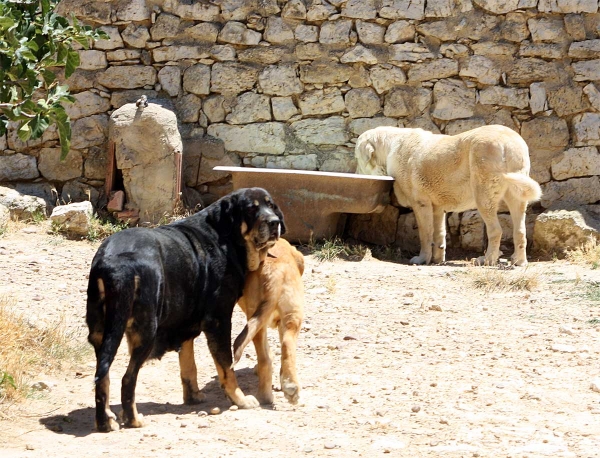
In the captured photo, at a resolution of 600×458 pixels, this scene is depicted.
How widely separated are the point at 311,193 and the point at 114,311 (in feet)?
17.8

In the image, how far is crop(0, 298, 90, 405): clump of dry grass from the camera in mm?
5008

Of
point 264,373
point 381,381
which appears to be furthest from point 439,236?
point 264,373

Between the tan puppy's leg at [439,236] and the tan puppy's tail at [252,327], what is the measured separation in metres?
5.16

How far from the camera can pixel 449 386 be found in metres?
5.27

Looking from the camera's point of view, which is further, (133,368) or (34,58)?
(133,368)

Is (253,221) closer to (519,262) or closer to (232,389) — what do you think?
(232,389)

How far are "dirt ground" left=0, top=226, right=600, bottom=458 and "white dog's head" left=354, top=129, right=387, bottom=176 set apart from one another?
7.39 feet

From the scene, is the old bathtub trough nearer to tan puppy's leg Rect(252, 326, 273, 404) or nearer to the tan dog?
the tan dog

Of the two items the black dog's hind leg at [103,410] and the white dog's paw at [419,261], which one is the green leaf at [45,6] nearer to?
the black dog's hind leg at [103,410]

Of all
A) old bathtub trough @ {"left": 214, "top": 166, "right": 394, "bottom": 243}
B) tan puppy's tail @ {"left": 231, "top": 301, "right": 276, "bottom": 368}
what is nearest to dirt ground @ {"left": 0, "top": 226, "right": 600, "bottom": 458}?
tan puppy's tail @ {"left": 231, "top": 301, "right": 276, "bottom": 368}

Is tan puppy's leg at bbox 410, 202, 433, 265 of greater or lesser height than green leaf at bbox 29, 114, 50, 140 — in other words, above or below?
below

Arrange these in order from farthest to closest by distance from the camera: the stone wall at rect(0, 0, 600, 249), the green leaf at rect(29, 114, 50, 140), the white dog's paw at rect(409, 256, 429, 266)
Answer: the stone wall at rect(0, 0, 600, 249), the white dog's paw at rect(409, 256, 429, 266), the green leaf at rect(29, 114, 50, 140)

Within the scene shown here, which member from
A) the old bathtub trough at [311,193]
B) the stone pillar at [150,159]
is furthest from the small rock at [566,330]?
the stone pillar at [150,159]

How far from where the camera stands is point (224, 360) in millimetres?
5004
